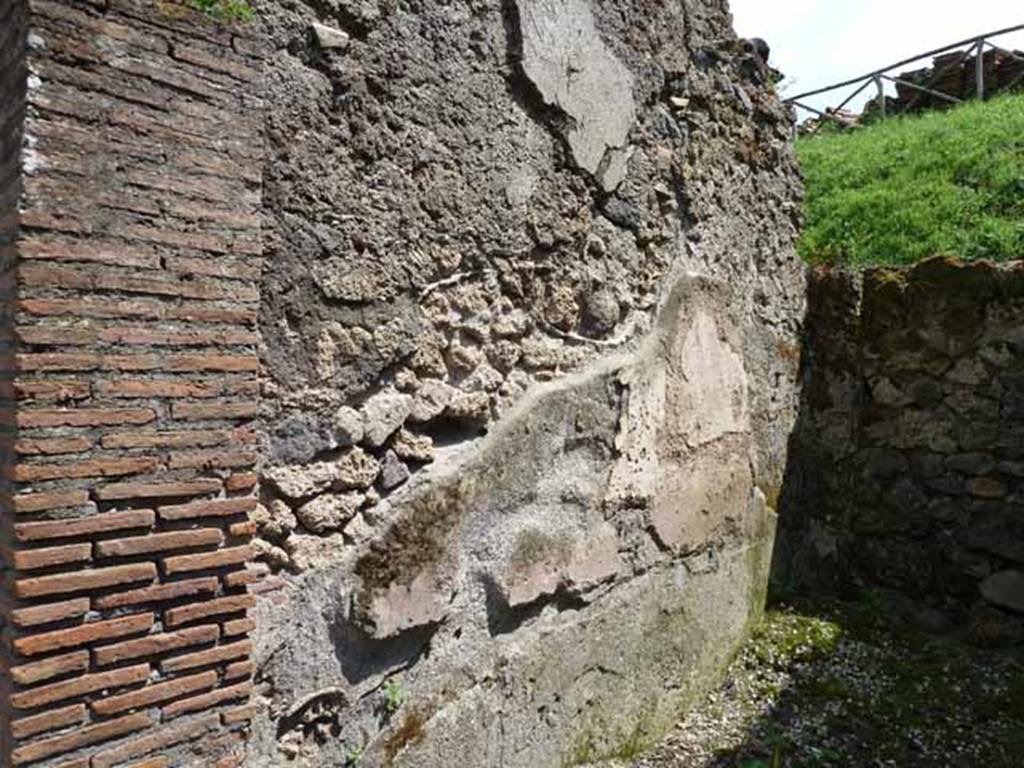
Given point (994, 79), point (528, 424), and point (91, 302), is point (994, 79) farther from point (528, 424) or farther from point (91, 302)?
point (91, 302)

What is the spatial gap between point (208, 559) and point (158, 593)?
4.7 inches

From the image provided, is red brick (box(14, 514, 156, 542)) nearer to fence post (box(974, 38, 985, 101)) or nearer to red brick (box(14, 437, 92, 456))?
red brick (box(14, 437, 92, 456))

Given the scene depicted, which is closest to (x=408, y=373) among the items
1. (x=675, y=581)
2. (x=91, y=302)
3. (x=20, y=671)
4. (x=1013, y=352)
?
(x=91, y=302)

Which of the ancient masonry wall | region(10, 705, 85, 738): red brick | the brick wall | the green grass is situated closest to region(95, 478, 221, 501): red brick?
the brick wall

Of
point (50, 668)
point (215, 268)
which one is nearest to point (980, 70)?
point (215, 268)

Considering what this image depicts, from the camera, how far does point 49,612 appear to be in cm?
158

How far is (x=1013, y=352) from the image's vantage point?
395cm

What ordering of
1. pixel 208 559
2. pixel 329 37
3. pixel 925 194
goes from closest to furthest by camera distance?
pixel 208 559, pixel 329 37, pixel 925 194

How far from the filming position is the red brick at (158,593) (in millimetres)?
1651

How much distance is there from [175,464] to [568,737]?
1.74m

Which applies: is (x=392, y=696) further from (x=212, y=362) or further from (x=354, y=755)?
(x=212, y=362)

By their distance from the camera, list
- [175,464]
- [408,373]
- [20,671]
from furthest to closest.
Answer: [408,373], [175,464], [20,671]

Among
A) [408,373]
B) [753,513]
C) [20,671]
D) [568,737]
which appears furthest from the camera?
[753,513]

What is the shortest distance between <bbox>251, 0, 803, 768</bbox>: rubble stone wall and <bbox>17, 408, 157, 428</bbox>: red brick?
0.34 meters
